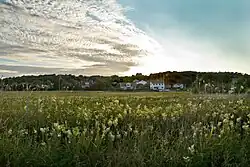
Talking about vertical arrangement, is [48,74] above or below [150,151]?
above

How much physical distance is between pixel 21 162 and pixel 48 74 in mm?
5660

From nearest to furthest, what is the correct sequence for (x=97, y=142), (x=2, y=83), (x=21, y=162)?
(x=21, y=162) < (x=97, y=142) < (x=2, y=83)

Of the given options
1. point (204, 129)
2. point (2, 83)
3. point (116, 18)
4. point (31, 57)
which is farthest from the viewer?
point (31, 57)

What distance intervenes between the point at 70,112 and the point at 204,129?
2.85 metres

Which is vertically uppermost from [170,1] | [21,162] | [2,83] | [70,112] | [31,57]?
[170,1]

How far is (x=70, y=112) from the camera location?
725cm

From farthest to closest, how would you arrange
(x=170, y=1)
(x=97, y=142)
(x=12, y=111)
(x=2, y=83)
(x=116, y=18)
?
(x=116, y=18), (x=170, y=1), (x=2, y=83), (x=12, y=111), (x=97, y=142)

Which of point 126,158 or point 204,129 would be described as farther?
point 204,129

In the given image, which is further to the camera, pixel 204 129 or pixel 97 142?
pixel 204 129

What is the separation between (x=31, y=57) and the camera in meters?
15.4

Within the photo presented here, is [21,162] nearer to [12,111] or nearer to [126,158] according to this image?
[126,158]

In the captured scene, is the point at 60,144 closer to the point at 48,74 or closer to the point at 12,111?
the point at 12,111

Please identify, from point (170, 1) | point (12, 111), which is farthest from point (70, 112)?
point (170, 1)

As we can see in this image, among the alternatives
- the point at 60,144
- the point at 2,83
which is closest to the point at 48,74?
the point at 2,83
